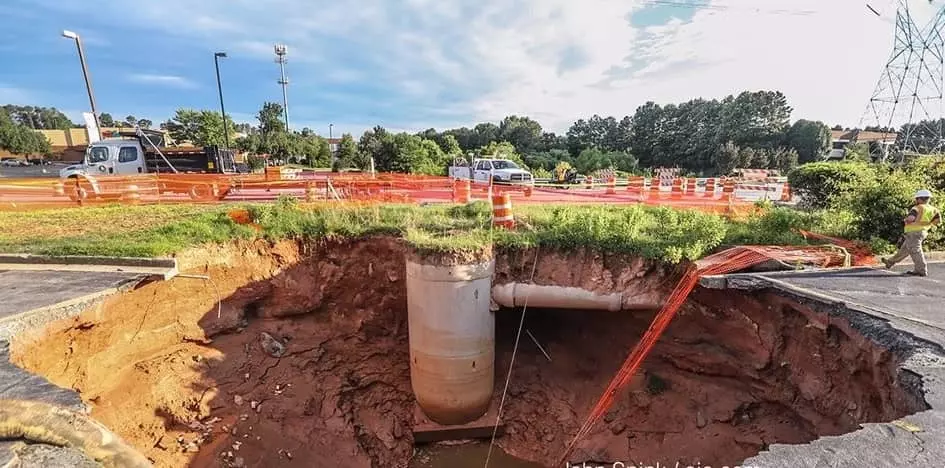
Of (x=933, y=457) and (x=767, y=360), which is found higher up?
(x=933, y=457)

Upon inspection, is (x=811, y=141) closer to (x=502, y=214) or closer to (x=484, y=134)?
(x=484, y=134)

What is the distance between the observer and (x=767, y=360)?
653 cm

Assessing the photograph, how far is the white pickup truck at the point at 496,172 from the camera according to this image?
21.2m

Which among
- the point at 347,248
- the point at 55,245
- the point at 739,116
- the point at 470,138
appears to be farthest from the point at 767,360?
the point at 470,138

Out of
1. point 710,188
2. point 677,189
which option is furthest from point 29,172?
point 710,188

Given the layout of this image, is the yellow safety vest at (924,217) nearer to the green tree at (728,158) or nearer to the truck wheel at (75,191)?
the truck wheel at (75,191)

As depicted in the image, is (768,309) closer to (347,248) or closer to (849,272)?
(849,272)

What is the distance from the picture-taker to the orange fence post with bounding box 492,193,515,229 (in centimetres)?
883

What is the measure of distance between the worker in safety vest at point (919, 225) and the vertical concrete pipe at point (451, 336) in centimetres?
574

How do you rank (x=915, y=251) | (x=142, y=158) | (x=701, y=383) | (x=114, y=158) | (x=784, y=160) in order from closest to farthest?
(x=915, y=251) < (x=701, y=383) < (x=114, y=158) < (x=142, y=158) < (x=784, y=160)

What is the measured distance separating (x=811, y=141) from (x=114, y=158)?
53.2 meters

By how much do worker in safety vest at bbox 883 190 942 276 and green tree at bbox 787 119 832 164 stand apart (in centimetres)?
4543

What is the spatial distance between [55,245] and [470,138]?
58.8 m

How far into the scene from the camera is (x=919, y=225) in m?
5.64
